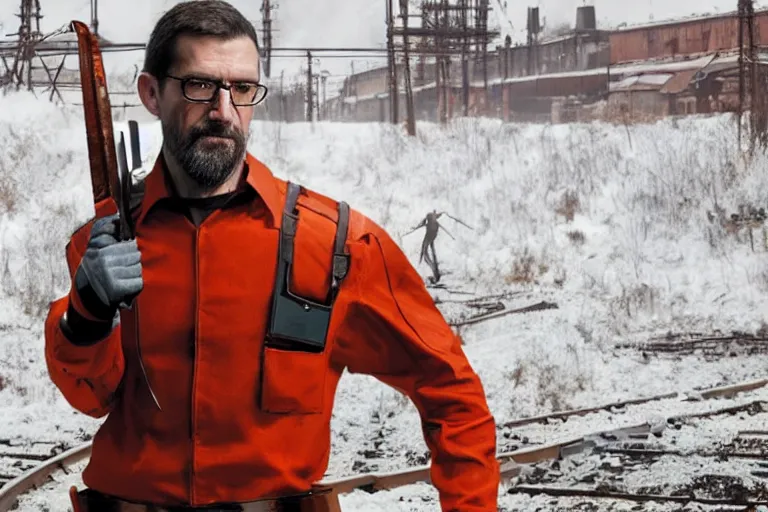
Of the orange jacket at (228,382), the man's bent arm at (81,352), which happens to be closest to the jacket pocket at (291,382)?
the orange jacket at (228,382)

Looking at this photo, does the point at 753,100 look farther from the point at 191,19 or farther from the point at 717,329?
the point at 191,19

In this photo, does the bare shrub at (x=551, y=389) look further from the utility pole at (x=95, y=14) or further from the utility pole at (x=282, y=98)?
the utility pole at (x=95, y=14)

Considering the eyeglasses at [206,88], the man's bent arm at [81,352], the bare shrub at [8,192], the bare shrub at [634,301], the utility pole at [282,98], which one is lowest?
the bare shrub at [634,301]

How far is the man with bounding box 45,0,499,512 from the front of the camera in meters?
1.66

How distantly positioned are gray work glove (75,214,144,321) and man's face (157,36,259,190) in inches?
9.5

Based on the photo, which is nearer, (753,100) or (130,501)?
(130,501)

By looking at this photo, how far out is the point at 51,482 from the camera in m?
3.98

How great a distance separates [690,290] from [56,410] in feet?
10.5

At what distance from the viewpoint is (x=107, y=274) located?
56.6 inches

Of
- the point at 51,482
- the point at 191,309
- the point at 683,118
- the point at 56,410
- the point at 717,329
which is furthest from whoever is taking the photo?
the point at 683,118

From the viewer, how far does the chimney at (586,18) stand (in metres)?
4.98

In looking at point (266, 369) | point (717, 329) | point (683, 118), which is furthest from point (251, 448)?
point (683, 118)

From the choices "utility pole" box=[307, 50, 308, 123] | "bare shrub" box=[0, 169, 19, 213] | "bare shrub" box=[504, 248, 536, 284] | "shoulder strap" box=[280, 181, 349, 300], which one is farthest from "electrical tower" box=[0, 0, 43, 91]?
"shoulder strap" box=[280, 181, 349, 300]

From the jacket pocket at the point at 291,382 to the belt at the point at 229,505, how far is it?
16 cm
